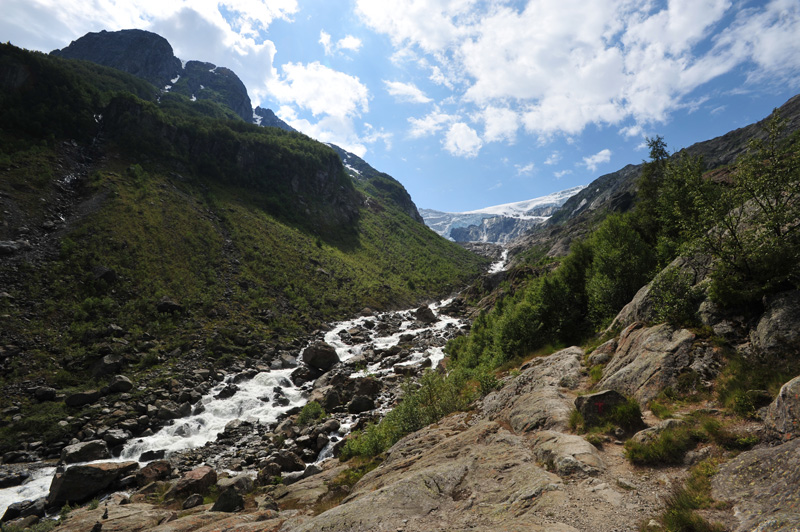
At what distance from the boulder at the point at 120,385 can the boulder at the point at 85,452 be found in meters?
7.03

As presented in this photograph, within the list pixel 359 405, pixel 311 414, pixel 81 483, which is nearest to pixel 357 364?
pixel 359 405

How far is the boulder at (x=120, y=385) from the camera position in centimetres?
3281

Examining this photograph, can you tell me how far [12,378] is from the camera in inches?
1200

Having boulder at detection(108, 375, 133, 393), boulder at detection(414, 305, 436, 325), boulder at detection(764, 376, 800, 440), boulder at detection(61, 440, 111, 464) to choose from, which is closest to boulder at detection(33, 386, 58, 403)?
boulder at detection(108, 375, 133, 393)

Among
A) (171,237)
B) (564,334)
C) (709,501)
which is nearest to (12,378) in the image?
(171,237)

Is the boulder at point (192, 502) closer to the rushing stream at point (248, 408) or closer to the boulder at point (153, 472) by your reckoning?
the boulder at point (153, 472)

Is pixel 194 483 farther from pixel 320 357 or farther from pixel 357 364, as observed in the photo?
pixel 357 364

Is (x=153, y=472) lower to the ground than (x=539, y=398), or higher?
lower

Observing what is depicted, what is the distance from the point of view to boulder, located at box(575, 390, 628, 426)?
460 inches

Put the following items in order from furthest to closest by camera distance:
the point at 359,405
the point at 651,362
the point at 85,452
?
the point at 359,405
the point at 85,452
the point at 651,362

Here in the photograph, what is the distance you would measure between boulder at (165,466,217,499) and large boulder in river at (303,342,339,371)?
81.6ft

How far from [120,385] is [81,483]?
13.9 m

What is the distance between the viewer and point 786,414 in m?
7.59

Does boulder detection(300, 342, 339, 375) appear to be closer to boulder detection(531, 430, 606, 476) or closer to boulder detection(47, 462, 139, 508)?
boulder detection(47, 462, 139, 508)
